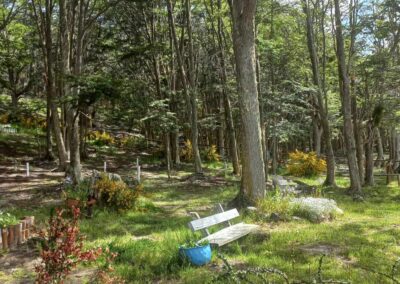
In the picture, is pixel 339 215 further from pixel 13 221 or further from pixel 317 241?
pixel 13 221

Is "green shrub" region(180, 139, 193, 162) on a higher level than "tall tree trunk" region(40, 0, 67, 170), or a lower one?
lower

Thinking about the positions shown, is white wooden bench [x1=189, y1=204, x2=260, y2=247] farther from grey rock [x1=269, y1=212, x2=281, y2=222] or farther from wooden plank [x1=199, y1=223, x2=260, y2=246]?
grey rock [x1=269, y1=212, x2=281, y2=222]

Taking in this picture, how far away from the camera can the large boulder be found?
9.52m

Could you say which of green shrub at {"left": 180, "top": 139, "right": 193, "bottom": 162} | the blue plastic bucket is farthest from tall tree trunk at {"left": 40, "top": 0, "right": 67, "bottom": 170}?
the blue plastic bucket

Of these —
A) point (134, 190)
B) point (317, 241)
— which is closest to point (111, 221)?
point (134, 190)

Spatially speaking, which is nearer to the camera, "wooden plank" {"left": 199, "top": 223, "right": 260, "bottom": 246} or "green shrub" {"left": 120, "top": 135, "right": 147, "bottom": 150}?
"wooden plank" {"left": 199, "top": 223, "right": 260, "bottom": 246}

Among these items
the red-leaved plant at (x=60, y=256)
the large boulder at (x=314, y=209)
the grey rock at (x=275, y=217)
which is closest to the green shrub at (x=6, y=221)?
the red-leaved plant at (x=60, y=256)

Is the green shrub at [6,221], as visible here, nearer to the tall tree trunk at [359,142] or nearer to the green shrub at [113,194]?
the green shrub at [113,194]

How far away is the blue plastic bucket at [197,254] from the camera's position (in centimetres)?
611

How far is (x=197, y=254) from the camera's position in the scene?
6.10 m

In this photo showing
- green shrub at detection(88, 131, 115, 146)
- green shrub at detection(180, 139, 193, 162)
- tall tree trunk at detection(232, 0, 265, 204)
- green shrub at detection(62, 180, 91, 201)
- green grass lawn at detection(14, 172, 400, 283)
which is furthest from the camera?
green shrub at detection(88, 131, 115, 146)

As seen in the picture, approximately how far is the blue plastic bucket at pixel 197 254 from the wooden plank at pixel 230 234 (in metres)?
0.44

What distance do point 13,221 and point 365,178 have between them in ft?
52.3

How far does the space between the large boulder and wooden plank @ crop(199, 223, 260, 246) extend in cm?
200
